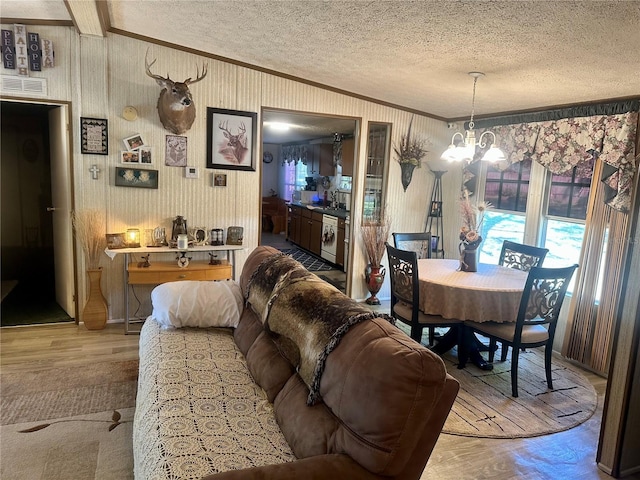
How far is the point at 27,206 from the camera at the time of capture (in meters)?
5.41

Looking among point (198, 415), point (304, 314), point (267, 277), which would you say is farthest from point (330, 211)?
point (198, 415)

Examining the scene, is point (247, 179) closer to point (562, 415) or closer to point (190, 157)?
point (190, 157)

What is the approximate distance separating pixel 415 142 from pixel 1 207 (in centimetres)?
502

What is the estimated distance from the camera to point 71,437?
2.47 m

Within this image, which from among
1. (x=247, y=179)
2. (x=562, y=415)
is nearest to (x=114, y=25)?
(x=247, y=179)

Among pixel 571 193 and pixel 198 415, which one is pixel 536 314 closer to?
pixel 571 193

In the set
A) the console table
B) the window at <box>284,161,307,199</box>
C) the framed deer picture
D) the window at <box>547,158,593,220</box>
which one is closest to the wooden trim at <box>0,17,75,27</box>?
the framed deer picture

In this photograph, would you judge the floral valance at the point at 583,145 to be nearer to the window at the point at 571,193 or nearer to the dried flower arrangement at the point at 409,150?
the window at the point at 571,193

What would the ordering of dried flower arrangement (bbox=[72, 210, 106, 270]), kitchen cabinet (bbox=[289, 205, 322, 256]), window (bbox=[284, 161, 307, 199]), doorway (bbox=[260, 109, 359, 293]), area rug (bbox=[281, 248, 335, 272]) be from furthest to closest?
window (bbox=[284, 161, 307, 199]) < kitchen cabinet (bbox=[289, 205, 322, 256]) < area rug (bbox=[281, 248, 335, 272]) < doorway (bbox=[260, 109, 359, 293]) < dried flower arrangement (bbox=[72, 210, 106, 270])

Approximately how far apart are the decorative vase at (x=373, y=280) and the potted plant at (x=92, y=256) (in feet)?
9.11

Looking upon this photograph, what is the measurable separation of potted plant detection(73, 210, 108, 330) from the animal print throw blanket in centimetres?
219

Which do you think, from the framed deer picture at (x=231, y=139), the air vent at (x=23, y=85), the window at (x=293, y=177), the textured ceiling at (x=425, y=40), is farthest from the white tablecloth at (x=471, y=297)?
the window at (x=293, y=177)

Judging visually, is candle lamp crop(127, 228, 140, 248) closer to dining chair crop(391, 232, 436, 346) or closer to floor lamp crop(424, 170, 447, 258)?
dining chair crop(391, 232, 436, 346)

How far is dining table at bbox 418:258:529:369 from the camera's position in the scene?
3244 millimetres
